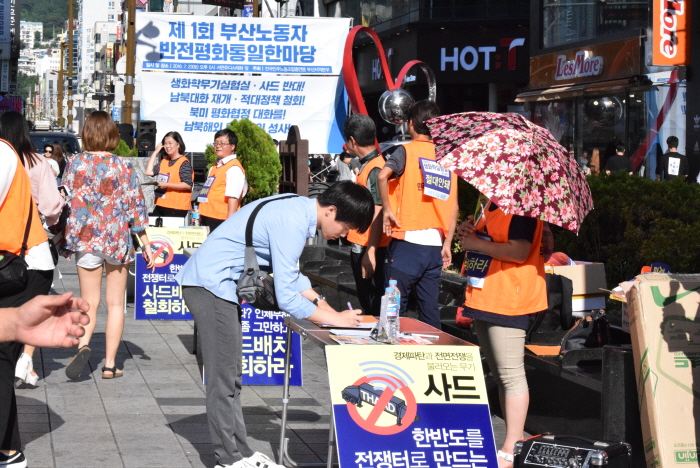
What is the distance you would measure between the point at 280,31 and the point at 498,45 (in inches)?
471

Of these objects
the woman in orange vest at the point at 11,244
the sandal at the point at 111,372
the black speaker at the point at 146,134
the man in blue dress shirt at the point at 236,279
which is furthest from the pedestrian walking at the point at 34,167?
the black speaker at the point at 146,134

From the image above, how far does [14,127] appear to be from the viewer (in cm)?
637

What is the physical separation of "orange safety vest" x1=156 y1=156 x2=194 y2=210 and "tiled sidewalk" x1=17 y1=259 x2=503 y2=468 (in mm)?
3027

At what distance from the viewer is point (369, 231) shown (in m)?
7.26

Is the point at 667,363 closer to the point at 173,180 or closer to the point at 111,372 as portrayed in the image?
the point at 111,372

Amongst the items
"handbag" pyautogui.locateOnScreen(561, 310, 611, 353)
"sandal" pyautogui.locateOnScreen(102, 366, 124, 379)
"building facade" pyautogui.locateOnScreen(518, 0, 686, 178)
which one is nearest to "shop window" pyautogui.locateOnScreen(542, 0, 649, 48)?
"building facade" pyautogui.locateOnScreen(518, 0, 686, 178)

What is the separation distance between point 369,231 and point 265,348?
47.2 inches

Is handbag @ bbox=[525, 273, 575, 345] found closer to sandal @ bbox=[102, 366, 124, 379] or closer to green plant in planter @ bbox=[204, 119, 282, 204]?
sandal @ bbox=[102, 366, 124, 379]

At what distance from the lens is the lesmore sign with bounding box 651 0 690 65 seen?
16.7 metres

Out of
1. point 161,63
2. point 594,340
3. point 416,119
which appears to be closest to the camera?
point 594,340

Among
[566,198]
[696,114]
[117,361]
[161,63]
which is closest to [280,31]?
[161,63]

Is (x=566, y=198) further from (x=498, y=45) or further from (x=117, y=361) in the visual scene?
(x=498, y=45)

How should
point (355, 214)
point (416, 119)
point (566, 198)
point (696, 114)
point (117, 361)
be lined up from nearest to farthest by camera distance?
point (355, 214)
point (566, 198)
point (416, 119)
point (117, 361)
point (696, 114)

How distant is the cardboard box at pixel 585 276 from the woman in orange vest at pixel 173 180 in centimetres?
546
